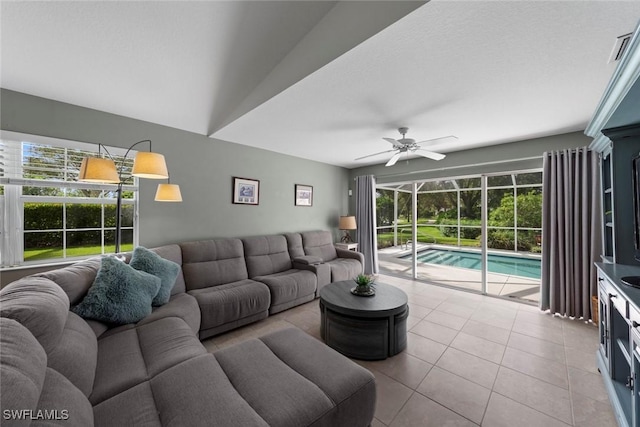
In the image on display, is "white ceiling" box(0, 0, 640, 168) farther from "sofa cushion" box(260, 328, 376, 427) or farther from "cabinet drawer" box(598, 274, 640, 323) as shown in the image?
"sofa cushion" box(260, 328, 376, 427)

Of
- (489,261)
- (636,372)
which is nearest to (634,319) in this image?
(636,372)

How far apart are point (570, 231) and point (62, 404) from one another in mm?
4663

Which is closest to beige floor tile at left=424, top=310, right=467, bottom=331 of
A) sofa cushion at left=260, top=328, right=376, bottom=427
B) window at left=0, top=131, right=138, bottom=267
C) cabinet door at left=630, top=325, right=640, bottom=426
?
cabinet door at left=630, top=325, right=640, bottom=426

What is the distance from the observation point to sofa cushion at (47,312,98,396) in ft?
3.66

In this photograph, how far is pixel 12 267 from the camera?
2273 mm

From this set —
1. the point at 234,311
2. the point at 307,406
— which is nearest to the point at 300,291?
the point at 234,311

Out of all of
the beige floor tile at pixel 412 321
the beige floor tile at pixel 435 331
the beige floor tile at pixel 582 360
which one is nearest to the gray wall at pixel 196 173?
the beige floor tile at pixel 412 321

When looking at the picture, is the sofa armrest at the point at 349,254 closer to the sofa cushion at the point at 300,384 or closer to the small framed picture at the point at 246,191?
the small framed picture at the point at 246,191

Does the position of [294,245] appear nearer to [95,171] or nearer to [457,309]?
[457,309]

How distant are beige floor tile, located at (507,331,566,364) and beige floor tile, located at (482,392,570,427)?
2.93 ft

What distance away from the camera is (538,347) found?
2412 mm

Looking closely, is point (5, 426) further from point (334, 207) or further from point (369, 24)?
point (334, 207)

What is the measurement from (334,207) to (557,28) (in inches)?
172

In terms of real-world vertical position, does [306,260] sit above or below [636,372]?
above
